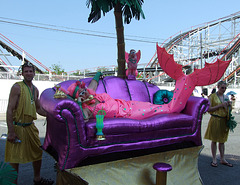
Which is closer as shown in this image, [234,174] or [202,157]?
[234,174]

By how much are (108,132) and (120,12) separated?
2.37 m

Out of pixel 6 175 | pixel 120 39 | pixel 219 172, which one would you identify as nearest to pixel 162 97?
pixel 120 39

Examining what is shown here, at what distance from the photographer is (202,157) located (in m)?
3.82

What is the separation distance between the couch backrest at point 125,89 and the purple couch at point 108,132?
628 mm

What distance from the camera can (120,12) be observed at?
3.68m

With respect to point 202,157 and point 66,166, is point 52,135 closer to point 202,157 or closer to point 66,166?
point 66,166

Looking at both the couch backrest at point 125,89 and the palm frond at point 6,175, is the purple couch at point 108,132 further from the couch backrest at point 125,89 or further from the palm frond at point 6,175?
the palm frond at point 6,175

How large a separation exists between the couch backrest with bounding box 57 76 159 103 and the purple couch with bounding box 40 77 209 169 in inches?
24.7

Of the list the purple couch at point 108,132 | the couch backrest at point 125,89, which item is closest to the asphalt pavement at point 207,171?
the purple couch at point 108,132

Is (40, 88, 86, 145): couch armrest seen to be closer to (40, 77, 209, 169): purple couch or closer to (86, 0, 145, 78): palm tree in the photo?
(40, 77, 209, 169): purple couch

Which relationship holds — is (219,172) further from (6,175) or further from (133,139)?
(6,175)

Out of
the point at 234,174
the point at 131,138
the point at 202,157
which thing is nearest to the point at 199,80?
the point at 131,138

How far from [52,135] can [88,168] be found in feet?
2.15

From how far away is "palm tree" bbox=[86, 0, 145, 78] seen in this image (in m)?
3.50
